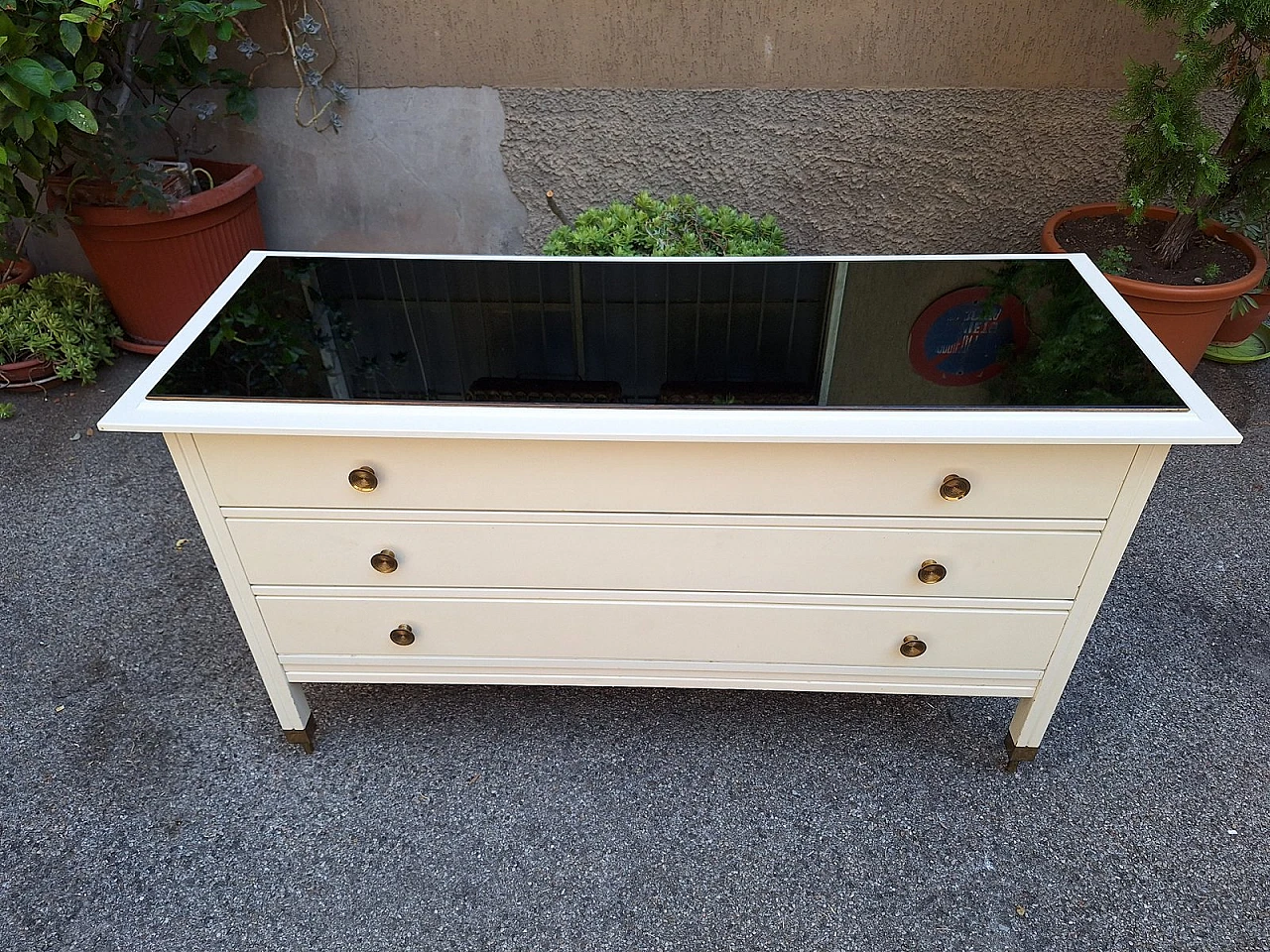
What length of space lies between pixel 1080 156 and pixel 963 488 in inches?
81.5

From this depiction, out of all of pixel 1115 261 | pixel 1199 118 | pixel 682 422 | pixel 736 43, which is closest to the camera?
pixel 682 422

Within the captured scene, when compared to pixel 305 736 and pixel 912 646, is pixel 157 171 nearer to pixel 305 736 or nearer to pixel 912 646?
pixel 305 736

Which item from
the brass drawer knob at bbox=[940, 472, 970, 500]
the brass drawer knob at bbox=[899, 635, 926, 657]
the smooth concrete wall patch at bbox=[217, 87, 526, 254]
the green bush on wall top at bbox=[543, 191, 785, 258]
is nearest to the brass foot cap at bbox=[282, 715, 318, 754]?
the brass drawer knob at bbox=[899, 635, 926, 657]

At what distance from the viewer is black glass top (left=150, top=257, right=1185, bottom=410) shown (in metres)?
1.29

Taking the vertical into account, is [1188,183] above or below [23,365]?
above

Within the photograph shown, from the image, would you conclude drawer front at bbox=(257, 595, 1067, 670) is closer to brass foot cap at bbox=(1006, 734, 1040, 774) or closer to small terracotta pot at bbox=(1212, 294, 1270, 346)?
brass foot cap at bbox=(1006, 734, 1040, 774)

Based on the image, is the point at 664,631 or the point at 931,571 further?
the point at 664,631

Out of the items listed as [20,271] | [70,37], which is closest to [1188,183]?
[70,37]

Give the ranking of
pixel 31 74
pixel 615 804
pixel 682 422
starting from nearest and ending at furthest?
pixel 682 422 < pixel 615 804 < pixel 31 74

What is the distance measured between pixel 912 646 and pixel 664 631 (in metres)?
0.43

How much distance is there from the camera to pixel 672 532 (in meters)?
1.36

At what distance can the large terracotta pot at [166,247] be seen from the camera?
257cm

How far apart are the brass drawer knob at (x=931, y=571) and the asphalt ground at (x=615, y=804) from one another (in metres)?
0.49

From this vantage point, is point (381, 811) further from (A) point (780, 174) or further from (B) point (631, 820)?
(A) point (780, 174)
